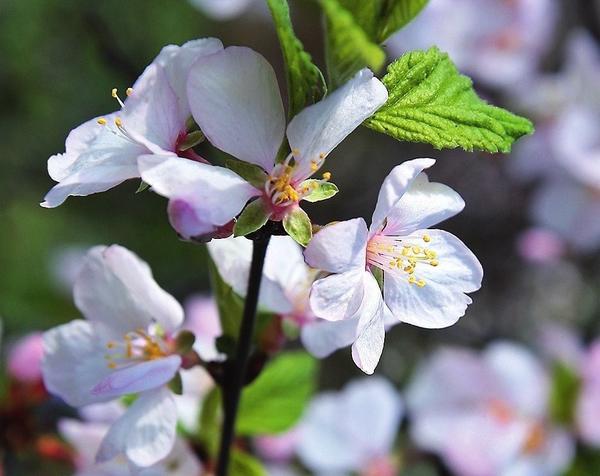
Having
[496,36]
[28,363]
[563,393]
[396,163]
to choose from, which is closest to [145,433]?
[28,363]

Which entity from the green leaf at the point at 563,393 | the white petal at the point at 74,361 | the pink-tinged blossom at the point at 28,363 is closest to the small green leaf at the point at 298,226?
the white petal at the point at 74,361

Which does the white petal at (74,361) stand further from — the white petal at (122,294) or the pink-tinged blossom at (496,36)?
the pink-tinged blossom at (496,36)

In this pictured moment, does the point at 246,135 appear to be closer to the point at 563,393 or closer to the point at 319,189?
the point at 319,189

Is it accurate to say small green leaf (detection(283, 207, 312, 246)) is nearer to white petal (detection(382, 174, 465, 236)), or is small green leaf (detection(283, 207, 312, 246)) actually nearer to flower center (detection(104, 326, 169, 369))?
white petal (detection(382, 174, 465, 236))

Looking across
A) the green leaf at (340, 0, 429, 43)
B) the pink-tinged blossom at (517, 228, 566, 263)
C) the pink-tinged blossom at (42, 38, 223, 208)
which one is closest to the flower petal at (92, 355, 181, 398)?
the pink-tinged blossom at (42, 38, 223, 208)

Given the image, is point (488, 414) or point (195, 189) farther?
point (488, 414)

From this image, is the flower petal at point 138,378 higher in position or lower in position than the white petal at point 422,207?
lower
